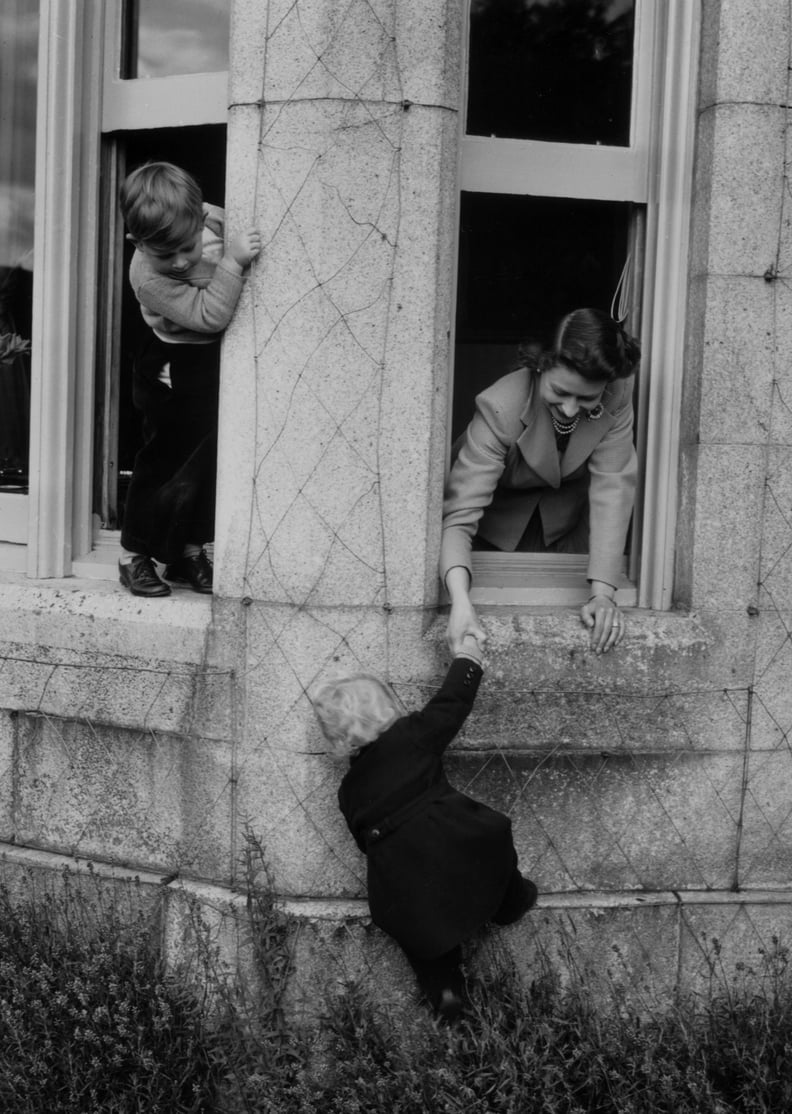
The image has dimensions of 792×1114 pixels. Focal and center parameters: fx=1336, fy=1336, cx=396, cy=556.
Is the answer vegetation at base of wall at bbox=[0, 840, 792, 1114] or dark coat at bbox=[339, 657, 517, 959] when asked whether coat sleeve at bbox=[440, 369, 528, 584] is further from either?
vegetation at base of wall at bbox=[0, 840, 792, 1114]

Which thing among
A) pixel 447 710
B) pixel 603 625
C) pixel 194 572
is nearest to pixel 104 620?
pixel 194 572

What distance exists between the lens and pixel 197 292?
4129 mm

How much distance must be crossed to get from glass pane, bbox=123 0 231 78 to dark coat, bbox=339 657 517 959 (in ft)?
Answer: 7.68

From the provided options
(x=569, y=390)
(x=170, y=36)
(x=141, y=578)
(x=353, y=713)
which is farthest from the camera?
(x=170, y=36)

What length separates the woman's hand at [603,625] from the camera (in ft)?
13.7

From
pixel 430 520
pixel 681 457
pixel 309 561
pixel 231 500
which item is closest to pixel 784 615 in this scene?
pixel 681 457

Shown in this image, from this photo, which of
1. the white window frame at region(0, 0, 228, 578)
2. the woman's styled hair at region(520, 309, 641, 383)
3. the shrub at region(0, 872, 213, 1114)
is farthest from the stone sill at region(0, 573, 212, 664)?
the woman's styled hair at region(520, 309, 641, 383)

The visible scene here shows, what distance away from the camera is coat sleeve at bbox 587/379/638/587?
14.1ft

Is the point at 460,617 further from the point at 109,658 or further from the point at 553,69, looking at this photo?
the point at 553,69

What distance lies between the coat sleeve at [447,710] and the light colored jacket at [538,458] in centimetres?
53

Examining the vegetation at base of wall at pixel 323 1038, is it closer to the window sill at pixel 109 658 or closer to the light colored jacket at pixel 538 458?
the window sill at pixel 109 658

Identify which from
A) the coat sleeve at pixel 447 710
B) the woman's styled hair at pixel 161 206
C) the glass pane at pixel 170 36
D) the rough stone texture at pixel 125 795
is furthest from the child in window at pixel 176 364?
the coat sleeve at pixel 447 710

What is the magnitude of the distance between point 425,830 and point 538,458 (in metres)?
1.31

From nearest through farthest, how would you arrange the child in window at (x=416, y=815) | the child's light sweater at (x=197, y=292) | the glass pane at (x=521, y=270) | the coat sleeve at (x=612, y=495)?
the child in window at (x=416, y=815) → the child's light sweater at (x=197, y=292) → the coat sleeve at (x=612, y=495) → the glass pane at (x=521, y=270)
